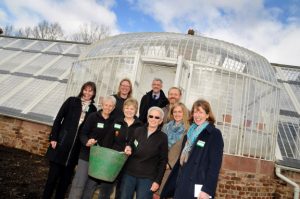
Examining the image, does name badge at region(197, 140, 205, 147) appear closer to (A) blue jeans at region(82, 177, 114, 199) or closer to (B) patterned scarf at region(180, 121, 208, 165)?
(B) patterned scarf at region(180, 121, 208, 165)

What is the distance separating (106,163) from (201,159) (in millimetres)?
1071

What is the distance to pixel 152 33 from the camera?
8.02 metres

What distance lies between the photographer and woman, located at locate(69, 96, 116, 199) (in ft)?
11.8

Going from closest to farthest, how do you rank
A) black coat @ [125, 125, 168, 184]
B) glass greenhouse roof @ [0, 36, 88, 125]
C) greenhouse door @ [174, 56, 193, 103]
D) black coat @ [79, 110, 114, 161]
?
black coat @ [125, 125, 168, 184]
black coat @ [79, 110, 114, 161]
greenhouse door @ [174, 56, 193, 103]
glass greenhouse roof @ [0, 36, 88, 125]

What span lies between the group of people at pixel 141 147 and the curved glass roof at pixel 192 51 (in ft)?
9.68

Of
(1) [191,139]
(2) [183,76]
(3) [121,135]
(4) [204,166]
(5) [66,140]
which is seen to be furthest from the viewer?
(2) [183,76]

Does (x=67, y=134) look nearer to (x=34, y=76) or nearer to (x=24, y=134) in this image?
(x=24, y=134)

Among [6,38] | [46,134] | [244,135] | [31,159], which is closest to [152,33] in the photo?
[244,135]

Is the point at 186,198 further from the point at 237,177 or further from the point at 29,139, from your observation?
the point at 29,139

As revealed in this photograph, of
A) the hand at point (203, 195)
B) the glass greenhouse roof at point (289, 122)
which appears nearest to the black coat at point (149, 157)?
the hand at point (203, 195)

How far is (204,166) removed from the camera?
2.87m

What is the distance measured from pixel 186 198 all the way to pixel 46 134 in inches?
251

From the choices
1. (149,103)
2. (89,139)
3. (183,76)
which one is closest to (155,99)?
(149,103)

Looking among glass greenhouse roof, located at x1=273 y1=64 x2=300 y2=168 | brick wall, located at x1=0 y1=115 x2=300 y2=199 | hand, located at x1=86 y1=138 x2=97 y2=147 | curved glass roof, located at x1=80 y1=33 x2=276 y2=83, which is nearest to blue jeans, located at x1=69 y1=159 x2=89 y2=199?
hand, located at x1=86 y1=138 x2=97 y2=147
